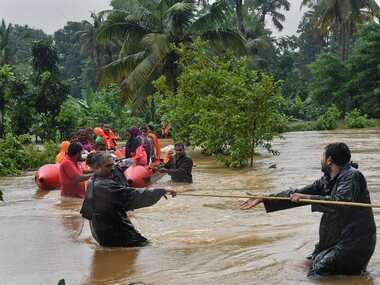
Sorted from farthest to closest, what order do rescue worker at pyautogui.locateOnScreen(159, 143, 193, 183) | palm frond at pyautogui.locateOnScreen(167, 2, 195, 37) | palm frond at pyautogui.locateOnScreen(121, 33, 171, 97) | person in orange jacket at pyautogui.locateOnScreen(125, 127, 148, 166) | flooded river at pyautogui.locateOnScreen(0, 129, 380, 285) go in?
palm frond at pyautogui.locateOnScreen(167, 2, 195, 37) < palm frond at pyautogui.locateOnScreen(121, 33, 171, 97) < person in orange jacket at pyautogui.locateOnScreen(125, 127, 148, 166) < rescue worker at pyautogui.locateOnScreen(159, 143, 193, 183) < flooded river at pyautogui.locateOnScreen(0, 129, 380, 285)

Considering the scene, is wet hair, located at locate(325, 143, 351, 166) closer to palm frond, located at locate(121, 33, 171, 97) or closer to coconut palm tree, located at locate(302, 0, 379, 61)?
palm frond, located at locate(121, 33, 171, 97)

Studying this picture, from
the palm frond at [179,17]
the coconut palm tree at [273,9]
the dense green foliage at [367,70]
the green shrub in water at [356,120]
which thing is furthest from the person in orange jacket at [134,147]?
the coconut palm tree at [273,9]

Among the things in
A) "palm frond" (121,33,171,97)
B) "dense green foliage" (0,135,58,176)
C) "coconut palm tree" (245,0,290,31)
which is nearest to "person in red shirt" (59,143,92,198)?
"dense green foliage" (0,135,58,176)

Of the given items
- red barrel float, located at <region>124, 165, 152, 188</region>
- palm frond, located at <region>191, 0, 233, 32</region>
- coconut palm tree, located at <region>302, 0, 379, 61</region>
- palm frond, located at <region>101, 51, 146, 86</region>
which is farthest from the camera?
coconut palm tree, located at <region>302, 0, 379, 61</region>

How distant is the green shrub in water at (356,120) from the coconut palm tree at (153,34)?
37.3ft

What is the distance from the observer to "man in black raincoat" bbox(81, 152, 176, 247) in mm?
7090

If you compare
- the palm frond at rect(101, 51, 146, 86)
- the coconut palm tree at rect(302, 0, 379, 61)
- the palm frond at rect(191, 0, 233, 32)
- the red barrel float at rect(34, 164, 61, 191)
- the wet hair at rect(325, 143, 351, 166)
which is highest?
the coconut palm tree at rect(302, 0, 379, 61)

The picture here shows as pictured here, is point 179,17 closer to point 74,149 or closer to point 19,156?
point 19,156

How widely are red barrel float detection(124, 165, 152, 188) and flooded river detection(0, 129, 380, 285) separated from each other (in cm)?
83

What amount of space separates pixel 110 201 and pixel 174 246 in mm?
1055

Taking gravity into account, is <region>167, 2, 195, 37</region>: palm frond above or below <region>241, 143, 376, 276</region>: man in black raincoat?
above

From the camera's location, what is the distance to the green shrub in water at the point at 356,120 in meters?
36.9

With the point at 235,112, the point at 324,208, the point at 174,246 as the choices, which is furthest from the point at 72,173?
the point at 235,112

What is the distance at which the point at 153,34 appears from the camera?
89.5ft
